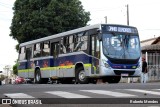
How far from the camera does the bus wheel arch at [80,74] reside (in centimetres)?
2280

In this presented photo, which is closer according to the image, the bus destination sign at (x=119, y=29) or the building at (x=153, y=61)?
the bus destination sign at (x=119, y=29)

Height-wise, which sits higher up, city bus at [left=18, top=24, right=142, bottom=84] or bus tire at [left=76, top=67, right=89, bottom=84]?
city bus at [left=18, top=24, right=142, bottom=84]

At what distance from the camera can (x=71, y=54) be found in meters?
24.1

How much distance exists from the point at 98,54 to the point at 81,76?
7.31 feet

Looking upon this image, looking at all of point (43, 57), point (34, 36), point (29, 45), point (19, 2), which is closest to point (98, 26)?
point (43, 57)

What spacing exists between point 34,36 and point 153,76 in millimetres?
16448

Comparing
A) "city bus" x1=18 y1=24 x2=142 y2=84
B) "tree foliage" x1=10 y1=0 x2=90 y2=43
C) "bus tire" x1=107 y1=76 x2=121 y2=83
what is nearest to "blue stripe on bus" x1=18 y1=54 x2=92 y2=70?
"city bus" x1=18 y1=24 x2=142 y2=84

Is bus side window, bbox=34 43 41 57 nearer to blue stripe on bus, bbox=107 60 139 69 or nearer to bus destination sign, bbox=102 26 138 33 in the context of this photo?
bus destination sign, bbox=102 26 138 33

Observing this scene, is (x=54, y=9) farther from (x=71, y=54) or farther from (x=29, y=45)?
(x=71, y=54)

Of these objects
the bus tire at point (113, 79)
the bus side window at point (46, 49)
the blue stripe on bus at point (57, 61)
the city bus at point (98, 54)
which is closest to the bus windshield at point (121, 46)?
the city bus at point (98, 54)

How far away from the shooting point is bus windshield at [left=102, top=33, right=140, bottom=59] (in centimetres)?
2153

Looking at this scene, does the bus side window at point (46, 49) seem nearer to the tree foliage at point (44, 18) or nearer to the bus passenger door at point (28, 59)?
the bus passenger door at point (28, 59)

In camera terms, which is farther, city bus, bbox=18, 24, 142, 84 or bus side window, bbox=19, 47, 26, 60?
bus side window, bbox=19, 47, 26, 60

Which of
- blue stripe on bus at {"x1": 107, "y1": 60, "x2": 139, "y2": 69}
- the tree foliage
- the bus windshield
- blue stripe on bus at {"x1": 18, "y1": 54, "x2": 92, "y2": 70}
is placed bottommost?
blue stripe on bus at {"x1": 107, "y1": 60, "x2": 139, "y2": 69}
